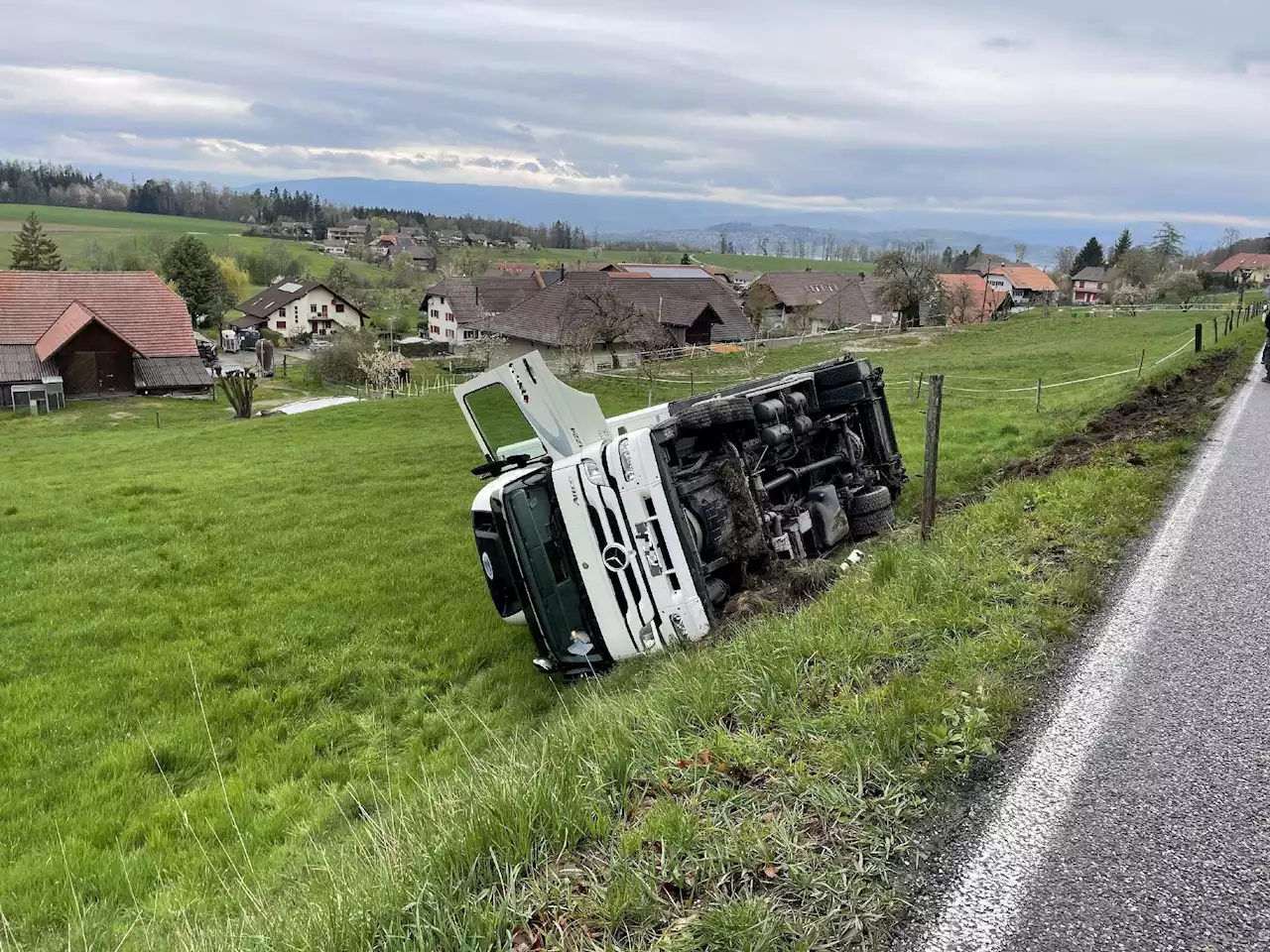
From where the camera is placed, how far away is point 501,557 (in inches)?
289

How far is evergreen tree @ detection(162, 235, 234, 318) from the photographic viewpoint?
74.6 meters

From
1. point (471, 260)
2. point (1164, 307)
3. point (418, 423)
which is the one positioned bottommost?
point (418, 423)

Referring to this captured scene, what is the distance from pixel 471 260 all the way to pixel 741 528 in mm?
116187

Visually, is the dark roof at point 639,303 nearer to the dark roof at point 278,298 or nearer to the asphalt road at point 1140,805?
the asphalt road at point 1140,805

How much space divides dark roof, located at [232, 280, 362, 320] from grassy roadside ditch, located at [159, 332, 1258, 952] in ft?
276

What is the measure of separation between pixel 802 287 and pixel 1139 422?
71.7m

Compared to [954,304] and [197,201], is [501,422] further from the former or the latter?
[197,201]

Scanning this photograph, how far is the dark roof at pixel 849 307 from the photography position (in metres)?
68.4

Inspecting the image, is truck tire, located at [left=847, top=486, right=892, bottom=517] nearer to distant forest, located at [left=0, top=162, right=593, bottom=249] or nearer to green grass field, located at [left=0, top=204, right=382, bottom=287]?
green grass field, located at [left=0, top=204, right=382, bottom=287]

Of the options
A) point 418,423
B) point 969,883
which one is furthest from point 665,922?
point 418,423

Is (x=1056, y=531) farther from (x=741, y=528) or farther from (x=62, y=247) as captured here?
(x=62, y=247)

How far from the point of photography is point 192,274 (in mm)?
75875

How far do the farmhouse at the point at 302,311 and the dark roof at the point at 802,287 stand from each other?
139 feet

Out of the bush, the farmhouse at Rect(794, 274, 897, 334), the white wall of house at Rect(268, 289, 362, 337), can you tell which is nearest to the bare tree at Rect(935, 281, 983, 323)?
the farmhouse at Rect(794, 274, 897, 334)
